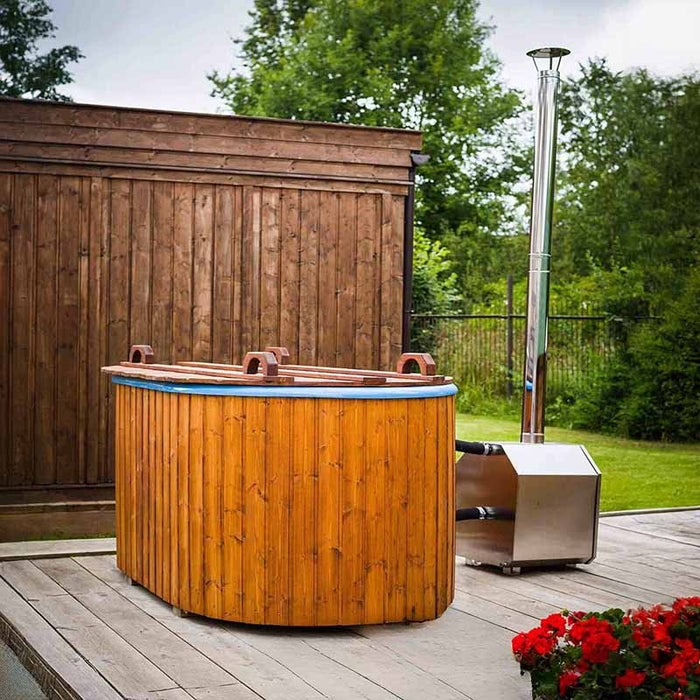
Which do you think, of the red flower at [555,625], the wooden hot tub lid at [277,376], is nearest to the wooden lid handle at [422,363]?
the wooden hot tub lid at [277,376]

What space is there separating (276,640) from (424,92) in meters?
22.2

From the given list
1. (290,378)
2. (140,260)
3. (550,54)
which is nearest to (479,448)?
(290,378)

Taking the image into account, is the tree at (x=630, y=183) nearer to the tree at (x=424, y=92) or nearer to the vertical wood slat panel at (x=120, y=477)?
the tree at (x=424, y=92)

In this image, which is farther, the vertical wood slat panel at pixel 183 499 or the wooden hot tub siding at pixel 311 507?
the vertical wood slat panel at pixel 183 499

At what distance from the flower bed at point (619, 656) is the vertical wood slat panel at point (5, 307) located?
3964 mm

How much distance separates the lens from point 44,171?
6652 millimetres

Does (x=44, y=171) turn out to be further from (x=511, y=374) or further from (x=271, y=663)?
(x=511, y=374)

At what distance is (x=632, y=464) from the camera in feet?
37.3

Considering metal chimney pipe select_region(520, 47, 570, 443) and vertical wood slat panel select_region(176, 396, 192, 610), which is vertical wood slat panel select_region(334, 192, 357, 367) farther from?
vertical wood slat panel select_region(176, 396, 192, 610)

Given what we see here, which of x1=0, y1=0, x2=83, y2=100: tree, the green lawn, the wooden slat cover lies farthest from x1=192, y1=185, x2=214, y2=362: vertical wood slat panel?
x1=0, y1=0, x2=83, y2=100: tree

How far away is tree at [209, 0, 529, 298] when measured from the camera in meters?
24.4

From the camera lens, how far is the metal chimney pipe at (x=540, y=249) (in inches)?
228

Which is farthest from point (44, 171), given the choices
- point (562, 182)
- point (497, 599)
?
point (562, 182)

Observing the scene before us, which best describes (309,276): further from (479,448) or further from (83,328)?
(479,448)
